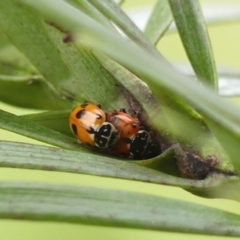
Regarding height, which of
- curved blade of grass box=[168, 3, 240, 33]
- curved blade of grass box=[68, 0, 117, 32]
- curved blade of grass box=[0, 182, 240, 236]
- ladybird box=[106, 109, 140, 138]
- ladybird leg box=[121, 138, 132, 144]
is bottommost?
curved blade of grass box=[0, 182, 240, 236]

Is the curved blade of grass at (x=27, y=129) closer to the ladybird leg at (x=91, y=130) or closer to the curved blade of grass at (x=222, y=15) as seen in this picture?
the ladybird leg at (x=91, y=130)

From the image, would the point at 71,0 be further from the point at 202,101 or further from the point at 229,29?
the point at 229,29

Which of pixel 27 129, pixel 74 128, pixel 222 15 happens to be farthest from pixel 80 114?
pixel 222 15

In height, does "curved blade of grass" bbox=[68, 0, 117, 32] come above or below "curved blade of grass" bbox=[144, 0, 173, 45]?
below

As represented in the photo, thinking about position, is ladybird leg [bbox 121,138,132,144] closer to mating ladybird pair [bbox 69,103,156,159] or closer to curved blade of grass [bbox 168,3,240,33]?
mating ladybird pair [bbox 69,103,156,159]

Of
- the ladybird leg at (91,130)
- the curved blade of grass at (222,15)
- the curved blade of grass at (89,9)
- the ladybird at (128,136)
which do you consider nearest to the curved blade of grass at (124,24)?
the curved blade of grass at (89,9)

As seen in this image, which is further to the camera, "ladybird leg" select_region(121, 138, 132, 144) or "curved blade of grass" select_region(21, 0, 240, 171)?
"ladybird leg" select_region(121, 138, 132, 144)

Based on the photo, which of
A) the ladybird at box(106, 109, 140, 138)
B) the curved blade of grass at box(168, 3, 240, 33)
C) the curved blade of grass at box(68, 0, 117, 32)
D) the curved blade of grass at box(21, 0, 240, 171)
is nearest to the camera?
the curved blade of grass at box(21, 0, 240, 171)

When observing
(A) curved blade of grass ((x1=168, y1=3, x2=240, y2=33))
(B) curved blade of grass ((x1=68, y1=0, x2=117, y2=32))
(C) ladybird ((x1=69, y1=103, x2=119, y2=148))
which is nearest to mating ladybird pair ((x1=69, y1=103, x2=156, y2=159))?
(C) ladybird ((x1=69, y1=103, x2=119, y2=148))

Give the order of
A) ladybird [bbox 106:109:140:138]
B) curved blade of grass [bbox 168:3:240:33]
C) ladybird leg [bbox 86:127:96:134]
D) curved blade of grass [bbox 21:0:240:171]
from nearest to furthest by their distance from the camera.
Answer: curved blade of grass [bbox 21:0:240:171] < ladybird [bbox 106:109:140:138] < ladybird leg [bbox 86:127:96:134] < curved blade of grass [bbox 168:3:240:33]
